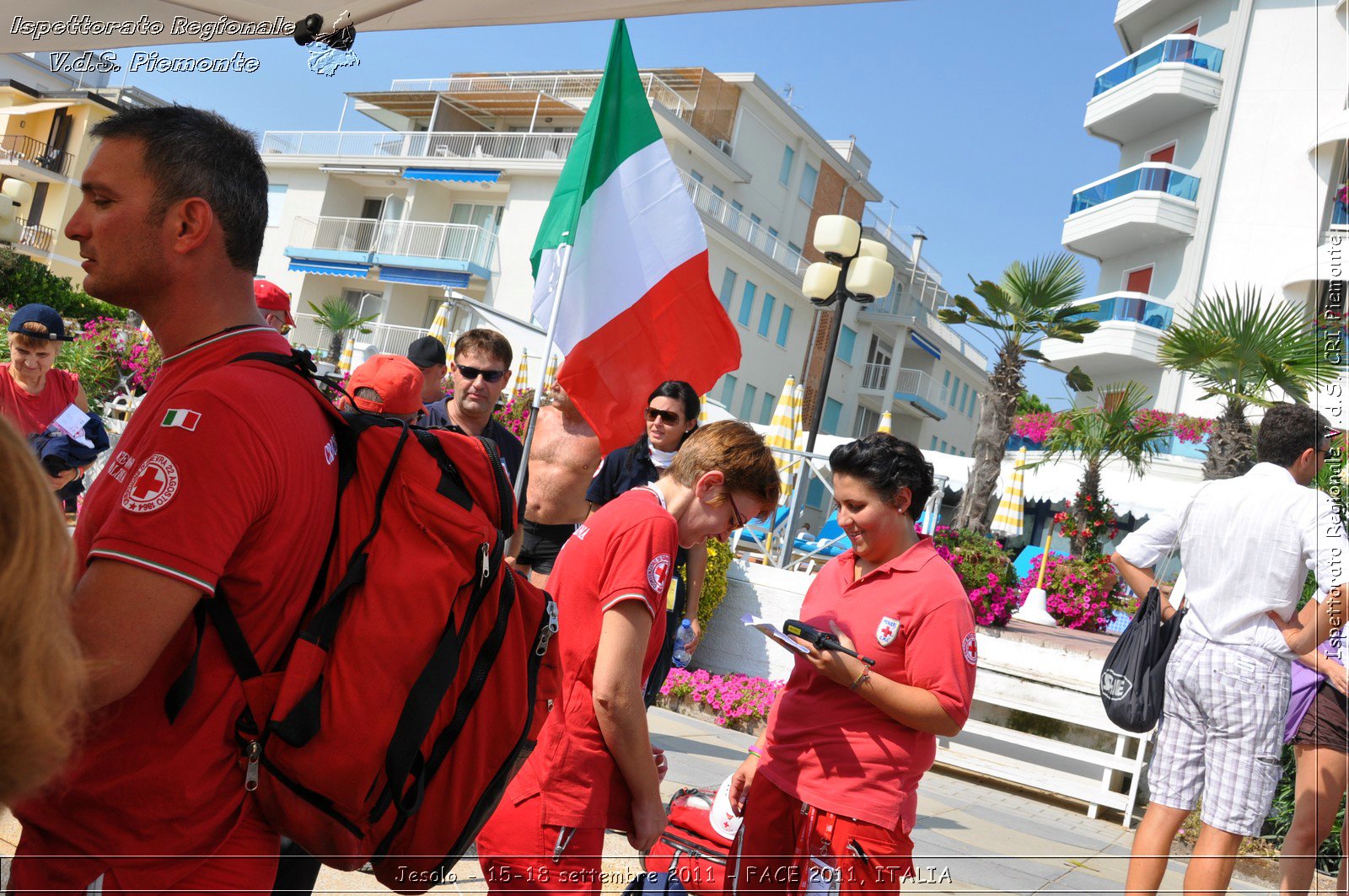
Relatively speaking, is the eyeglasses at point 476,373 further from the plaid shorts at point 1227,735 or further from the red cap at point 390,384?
the plaid shorts at point 1227,735

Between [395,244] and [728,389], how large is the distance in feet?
44.6

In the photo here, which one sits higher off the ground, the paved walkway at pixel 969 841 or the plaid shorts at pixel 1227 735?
the plaid shorts at pixel 1227 735

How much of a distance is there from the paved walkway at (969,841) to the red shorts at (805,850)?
2.08ft

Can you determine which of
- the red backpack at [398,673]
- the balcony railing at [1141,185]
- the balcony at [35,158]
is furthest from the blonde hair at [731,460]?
the balcony at [35,158]

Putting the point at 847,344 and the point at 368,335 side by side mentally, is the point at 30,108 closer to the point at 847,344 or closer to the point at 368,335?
the point at 368,335

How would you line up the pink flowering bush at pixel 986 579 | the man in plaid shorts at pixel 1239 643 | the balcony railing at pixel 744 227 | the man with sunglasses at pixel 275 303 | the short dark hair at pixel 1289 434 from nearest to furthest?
the man in plaid shorts at pixel 1239 643, the short dark hair at pixel 1289 434, the man with sunglasses at pixel 275 303, the pink flowering bush at pixel 986 579, the balcony railing at pixel 744 227

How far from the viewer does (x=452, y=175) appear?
36.6 m

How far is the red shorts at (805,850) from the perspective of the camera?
8.98ft

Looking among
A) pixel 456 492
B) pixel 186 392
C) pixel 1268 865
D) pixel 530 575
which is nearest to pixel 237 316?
pixel 186 392

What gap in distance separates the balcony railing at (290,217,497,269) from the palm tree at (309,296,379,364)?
7.72ft

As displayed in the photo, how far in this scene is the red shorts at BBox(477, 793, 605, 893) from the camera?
7.91 ft

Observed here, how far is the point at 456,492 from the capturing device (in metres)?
1.72

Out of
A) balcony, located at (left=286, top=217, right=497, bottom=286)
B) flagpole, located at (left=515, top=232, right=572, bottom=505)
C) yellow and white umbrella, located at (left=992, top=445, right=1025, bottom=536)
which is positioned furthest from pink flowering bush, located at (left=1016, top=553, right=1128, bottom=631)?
balcony, located at (left=286, top=217, right=497, bottom=286)

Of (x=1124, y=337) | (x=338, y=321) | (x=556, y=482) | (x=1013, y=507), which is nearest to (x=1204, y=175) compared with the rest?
(x=1124, y=337)
